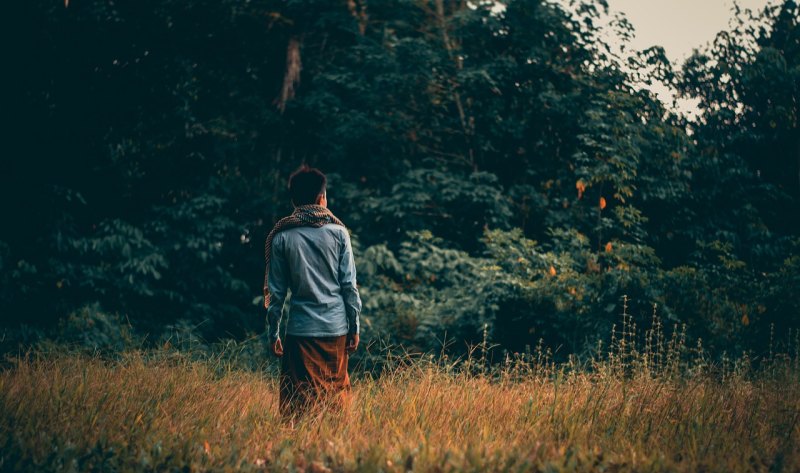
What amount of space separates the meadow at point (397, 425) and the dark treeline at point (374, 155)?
366 centimetres

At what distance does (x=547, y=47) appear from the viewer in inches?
480

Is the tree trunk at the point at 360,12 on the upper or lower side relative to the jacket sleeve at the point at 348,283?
upper

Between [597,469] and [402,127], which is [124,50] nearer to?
[402,127]

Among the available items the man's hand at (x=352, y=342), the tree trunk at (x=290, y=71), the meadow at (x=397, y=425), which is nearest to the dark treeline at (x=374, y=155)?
the tree trunk at (x=290, y=71)

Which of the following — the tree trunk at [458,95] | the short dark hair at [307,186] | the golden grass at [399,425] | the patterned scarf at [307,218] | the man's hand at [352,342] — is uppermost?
the tree trunk at [458,95]

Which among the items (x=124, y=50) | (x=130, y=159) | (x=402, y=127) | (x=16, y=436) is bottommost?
(x=16, y=436)

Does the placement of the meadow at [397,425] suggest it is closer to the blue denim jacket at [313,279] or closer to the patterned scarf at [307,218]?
the blue denim jacket at [313,279]

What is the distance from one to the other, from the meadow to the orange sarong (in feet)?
0.35

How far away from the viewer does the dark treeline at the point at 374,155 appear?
996cm

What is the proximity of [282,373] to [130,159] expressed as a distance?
8.33 meters

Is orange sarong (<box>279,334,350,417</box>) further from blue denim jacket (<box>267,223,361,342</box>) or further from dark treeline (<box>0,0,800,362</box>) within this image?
dark treeline (<box>0,0,800,362</box>)

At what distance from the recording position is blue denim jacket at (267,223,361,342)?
423 cm

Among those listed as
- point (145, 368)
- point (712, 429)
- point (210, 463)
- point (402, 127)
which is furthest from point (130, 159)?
point (712, 429)

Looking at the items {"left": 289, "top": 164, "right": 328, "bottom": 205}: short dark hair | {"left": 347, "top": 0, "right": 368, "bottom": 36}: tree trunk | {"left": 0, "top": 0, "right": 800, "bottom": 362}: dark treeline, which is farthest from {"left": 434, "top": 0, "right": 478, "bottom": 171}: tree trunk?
{"left": 289, "top": 164, "right": 328, "bottom": 205}: short dark hair
